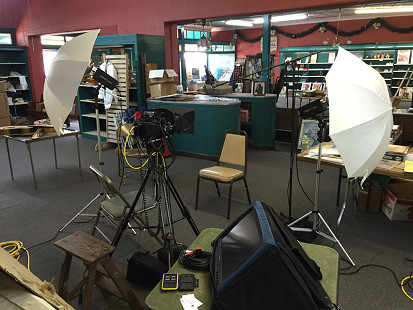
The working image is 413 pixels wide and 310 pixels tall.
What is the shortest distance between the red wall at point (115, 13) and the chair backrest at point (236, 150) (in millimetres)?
2725

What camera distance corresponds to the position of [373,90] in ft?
6.84

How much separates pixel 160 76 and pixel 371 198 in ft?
13.3

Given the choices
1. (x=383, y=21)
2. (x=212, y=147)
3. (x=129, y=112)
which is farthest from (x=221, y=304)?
(x=383, y=21)

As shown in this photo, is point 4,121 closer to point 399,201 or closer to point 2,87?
point 2,87

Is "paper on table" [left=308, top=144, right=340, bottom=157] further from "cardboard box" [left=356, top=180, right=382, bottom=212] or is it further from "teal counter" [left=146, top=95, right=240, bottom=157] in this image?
"teal counter" [left=146, top=95, right=240, bottom=157]

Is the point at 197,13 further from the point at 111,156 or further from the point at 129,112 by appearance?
the point at 111,156

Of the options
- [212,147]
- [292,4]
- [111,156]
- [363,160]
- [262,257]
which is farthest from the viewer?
[111,156]

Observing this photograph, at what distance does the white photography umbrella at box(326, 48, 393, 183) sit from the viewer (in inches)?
80.0

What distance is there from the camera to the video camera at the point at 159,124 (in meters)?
2.38

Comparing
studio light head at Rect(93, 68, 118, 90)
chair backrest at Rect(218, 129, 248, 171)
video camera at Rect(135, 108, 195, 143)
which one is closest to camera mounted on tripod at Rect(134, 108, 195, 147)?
video camera at Rect(135, 108, 195, 143)

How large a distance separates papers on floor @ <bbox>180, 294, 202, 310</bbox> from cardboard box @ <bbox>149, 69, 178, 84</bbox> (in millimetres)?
4960

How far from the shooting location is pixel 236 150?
12.8ft

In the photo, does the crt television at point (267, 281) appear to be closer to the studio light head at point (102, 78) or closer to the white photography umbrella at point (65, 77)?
the white photography umbrella at point (65, 77)

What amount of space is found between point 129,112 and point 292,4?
3.24 metres
